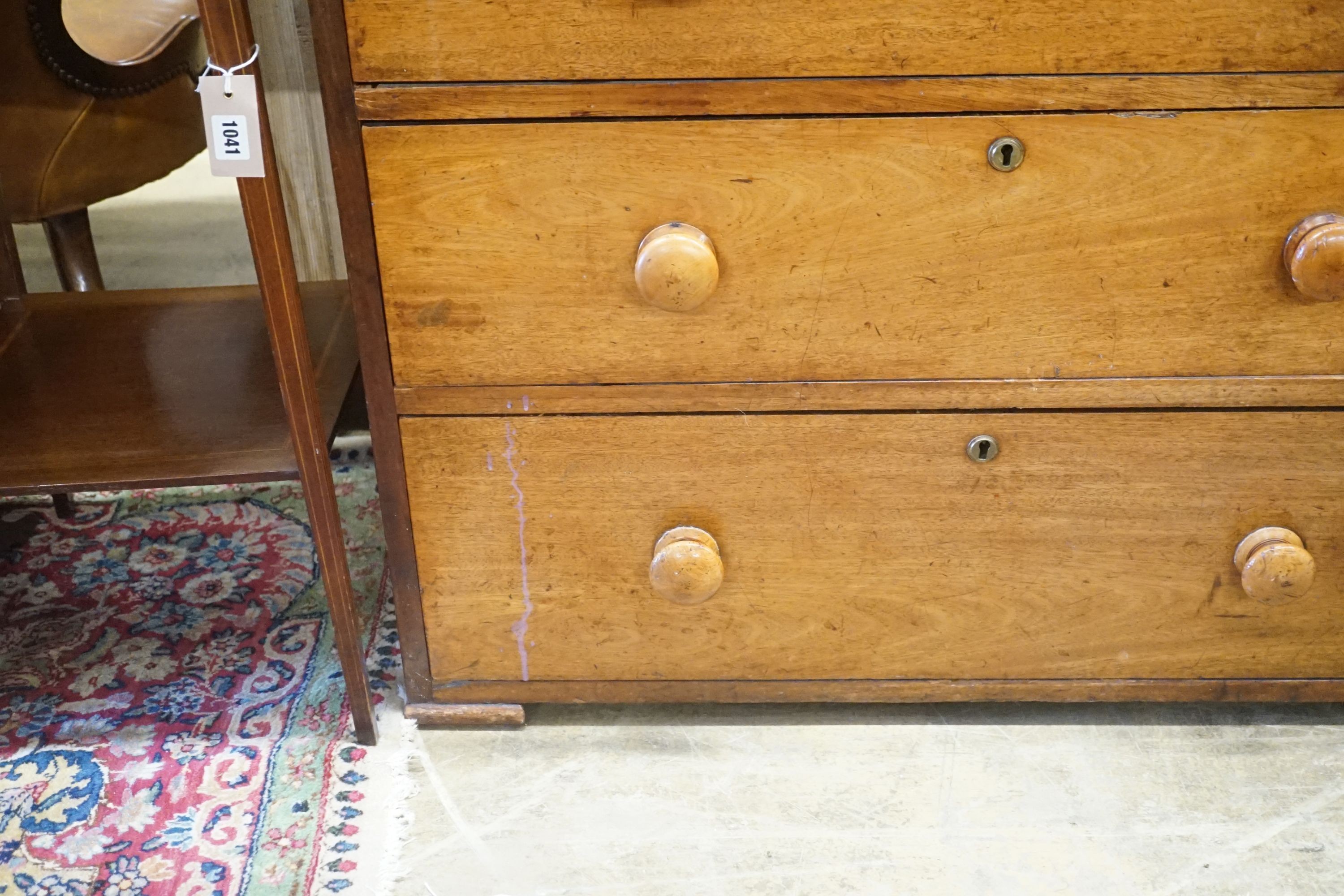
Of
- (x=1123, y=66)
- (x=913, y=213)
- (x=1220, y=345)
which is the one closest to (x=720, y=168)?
(x=913, y=213)

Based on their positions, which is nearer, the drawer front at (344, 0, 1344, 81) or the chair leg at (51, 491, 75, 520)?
the drawer front at (344, 0, 1344, 81)

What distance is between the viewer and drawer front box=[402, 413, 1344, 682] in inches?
35.1

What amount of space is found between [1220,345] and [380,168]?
605mm

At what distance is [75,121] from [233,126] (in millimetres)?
589

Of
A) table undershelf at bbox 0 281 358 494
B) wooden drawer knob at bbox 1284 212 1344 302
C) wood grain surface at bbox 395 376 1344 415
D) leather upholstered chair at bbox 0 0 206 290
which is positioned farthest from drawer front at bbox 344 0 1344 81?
leather upholstered chair at bbox 0 0 206 290

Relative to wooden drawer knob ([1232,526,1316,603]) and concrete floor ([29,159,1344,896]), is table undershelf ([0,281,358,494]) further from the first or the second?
wooden drawer knob ([1232,526,1316,603])

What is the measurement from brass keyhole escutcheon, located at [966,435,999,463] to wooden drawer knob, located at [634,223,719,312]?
241 mm

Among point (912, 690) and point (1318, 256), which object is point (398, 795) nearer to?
point (912, 690)

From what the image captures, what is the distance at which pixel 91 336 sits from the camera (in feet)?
3.68

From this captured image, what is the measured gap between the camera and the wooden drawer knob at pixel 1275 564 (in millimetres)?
892

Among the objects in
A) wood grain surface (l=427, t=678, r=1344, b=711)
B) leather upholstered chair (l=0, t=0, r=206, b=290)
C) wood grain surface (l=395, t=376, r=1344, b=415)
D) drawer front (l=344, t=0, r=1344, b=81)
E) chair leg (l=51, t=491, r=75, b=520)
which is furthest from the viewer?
chair leg (l=51, t=491, r=75, b=520)

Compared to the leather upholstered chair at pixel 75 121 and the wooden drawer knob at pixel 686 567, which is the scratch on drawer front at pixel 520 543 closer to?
the wooden drawer knob at pixel 686 567

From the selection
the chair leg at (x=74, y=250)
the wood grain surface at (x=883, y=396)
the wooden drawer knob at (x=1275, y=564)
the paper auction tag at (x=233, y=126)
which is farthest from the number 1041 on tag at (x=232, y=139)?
the wooden drawer knob at (x=1275, y=564)

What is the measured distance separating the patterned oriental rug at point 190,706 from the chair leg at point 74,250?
0.26m
